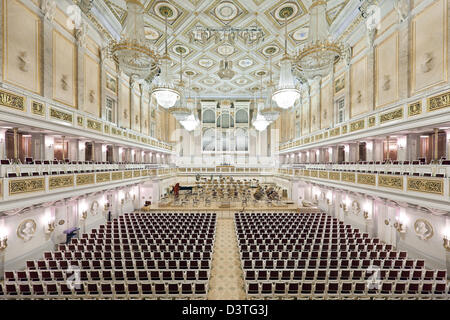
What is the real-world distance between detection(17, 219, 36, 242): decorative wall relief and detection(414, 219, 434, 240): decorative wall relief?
16.4 meters

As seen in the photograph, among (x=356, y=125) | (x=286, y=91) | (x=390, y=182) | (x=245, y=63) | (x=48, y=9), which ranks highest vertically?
(x=245, y=63)

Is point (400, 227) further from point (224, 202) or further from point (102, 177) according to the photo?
point (102, 177)

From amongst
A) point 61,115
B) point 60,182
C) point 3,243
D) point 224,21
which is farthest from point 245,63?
point 3,243

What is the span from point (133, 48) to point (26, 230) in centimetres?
849

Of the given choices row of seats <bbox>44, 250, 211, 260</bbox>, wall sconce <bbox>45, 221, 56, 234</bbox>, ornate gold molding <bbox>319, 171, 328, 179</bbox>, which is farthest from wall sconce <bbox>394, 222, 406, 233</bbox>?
wall sconce <bbox>45, 221, 56, 234</bbox>

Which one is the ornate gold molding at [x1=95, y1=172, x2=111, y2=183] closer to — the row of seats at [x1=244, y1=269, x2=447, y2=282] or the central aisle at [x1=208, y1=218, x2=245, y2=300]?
the central aisle at [x1=208, y1=218, x2=245, y2=300]

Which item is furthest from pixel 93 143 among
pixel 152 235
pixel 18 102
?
pixel 152 235

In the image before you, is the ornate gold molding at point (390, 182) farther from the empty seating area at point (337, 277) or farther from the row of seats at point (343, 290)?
the row of seats at point (343, 290)

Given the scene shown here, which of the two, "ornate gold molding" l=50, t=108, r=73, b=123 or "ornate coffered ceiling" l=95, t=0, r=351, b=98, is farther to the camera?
"ornate coffered ceiling" l=95, t=0, r=351, b=98

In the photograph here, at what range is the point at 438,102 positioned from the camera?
22.3 ft

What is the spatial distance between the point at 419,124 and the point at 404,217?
4.55 metres

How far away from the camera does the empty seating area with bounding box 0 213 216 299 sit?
5.52 metres

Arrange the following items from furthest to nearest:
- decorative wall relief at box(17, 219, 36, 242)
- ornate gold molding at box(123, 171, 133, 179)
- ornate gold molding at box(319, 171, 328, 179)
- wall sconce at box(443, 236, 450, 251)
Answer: ornate gold molding at box(123, 171, 133, 179) < ornate gold molding at box(319, 171, 328, 179) < decorative wall relief at box(17, 219, 36, 242) < wall sconce at box(443, 236, 450, 251)
